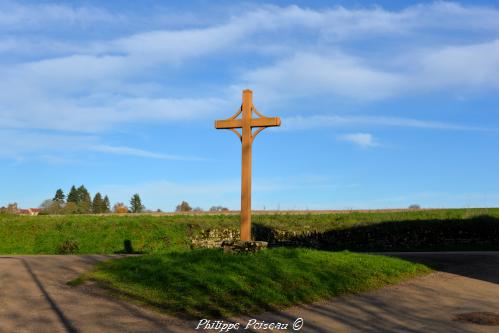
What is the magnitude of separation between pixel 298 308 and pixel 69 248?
17646 mm

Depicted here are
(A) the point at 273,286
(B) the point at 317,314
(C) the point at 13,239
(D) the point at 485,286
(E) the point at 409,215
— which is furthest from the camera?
(E) the point at 409,215

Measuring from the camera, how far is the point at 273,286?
1094cm

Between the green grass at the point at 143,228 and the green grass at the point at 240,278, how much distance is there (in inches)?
420

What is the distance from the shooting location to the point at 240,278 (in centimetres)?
1126

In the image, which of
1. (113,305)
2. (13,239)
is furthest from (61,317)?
(13,239)

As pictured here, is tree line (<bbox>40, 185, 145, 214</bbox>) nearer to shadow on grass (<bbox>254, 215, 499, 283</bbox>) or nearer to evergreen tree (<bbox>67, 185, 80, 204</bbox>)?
evergreen tree (<bbox>67, 185, 80, 204</bbox>)

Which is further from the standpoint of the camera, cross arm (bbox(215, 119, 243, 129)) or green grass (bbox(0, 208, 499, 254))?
green grass (bbox(0, 208, 499, 254))

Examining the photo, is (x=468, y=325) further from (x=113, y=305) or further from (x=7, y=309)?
(x=7, y=309)

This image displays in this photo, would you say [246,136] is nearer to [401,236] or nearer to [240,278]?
[240,278]

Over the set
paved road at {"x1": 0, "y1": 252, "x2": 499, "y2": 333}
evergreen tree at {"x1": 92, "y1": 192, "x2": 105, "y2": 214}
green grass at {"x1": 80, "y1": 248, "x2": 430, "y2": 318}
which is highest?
evergreen tree at {"x1": 92, "y1": 192, "x2": 105, "y2": 214}

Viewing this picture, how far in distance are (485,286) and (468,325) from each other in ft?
15.3

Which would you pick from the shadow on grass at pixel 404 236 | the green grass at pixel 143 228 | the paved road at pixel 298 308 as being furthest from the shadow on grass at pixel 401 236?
the paved road at pixel 298 308

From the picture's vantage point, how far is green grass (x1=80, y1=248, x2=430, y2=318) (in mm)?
9969

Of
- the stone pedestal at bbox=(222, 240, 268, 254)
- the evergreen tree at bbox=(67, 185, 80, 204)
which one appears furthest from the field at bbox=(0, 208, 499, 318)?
the evergreen tree at bbox=(67, 185, 80, 204)
